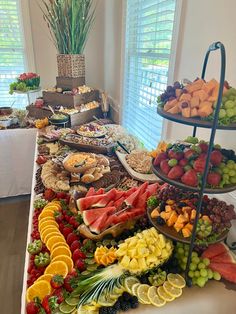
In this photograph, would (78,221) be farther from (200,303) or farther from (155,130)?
(155,130)

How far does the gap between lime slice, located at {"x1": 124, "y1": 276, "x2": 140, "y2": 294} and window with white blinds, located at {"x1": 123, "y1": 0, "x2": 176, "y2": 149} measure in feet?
3.50

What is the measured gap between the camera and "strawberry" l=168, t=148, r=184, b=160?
753 mm

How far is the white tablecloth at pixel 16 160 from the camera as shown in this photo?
2271 millimetres

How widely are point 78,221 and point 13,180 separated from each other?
170cm

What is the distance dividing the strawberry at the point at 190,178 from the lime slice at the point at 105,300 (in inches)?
15.6

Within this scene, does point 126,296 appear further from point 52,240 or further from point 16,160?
point 16,160

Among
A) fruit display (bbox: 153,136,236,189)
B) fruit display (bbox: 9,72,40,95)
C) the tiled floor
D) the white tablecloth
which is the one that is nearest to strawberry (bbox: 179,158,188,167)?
fruit display (bbox: 153,136,236,189)

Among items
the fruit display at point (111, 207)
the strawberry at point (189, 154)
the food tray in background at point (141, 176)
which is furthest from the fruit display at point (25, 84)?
the strawberry at point (189, 154)

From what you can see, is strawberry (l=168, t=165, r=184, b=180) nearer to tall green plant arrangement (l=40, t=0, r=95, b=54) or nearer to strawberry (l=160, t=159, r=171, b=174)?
strawberry (l=160, t=159, r=171, b=174)

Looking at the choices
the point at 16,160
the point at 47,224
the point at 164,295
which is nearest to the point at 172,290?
the point at 164,295

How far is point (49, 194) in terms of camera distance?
120cm

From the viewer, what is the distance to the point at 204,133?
44.8 inches

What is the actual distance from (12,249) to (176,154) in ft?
5.48

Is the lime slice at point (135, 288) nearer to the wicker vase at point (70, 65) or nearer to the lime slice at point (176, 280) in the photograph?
the lime slice at point (176, 280)
